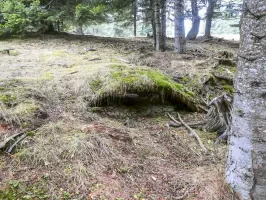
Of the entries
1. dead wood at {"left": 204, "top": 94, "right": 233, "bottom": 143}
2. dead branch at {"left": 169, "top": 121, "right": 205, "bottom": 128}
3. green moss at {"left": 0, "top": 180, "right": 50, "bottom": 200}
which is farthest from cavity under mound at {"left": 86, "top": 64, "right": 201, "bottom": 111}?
green moss at {"left": 0, "top": 180, "right": 50, "bottom": 200}

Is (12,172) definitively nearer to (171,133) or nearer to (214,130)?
(171,133)

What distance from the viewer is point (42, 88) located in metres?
4.65

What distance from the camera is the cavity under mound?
176 inches

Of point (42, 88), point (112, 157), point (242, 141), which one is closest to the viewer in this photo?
point (242, 141)

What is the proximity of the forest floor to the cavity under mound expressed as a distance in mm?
91

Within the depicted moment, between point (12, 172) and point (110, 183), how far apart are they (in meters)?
1.07

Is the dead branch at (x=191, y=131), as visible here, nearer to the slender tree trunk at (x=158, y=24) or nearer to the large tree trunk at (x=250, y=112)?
the large tree trunk at (x=250, y=112)

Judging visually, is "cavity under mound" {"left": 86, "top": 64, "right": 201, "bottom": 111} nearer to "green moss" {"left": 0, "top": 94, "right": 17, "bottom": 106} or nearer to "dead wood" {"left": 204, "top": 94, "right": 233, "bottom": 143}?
"dead wood" {"left": 204, "top": 94, "right": 233, "bottom": 143}

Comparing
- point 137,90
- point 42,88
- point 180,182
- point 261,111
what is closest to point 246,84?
point 261,111

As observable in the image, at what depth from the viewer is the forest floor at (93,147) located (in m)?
2.66

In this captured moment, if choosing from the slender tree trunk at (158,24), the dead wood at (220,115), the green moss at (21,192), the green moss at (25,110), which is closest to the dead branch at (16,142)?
the green moss at (25,110)

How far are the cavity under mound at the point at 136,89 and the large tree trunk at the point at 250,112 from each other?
2.22 metres

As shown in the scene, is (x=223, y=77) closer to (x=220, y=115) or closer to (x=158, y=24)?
(x=220, y=115)

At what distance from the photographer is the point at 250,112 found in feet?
8.16
